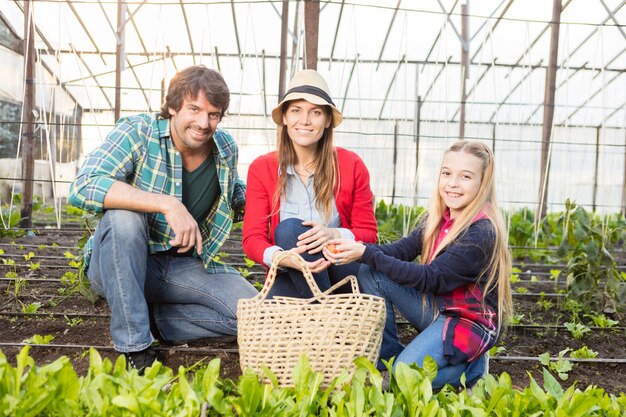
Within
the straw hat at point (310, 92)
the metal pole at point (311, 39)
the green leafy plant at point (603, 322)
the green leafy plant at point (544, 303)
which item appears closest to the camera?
the straw hat at point (310, 92)

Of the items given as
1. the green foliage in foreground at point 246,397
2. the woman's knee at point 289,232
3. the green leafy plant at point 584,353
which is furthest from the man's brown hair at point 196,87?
the green leafy plant at point 584,353

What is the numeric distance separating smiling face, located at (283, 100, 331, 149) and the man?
0.87 ft

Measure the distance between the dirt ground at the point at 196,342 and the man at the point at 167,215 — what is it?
0.59 ft

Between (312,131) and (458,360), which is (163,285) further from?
(458,360)

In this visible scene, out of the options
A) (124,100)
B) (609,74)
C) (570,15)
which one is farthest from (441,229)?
(609,74)

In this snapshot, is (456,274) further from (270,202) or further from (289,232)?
(270,202)

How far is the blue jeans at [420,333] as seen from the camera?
190 cm

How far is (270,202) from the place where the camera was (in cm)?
220

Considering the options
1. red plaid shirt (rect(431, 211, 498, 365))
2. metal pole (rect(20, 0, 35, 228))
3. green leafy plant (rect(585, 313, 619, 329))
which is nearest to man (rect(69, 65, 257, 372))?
red plaid shirt (rect(431, 211, 498, 365))

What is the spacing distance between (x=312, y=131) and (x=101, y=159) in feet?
2.40

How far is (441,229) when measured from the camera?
2.11 meters

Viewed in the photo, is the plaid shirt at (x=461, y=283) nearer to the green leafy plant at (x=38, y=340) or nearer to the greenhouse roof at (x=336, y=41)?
the green leafy plant at (x=38, y=340)

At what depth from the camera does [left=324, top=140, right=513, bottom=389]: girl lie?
1.90 meters

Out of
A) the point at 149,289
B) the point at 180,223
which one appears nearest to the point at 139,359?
the point at 149,289
